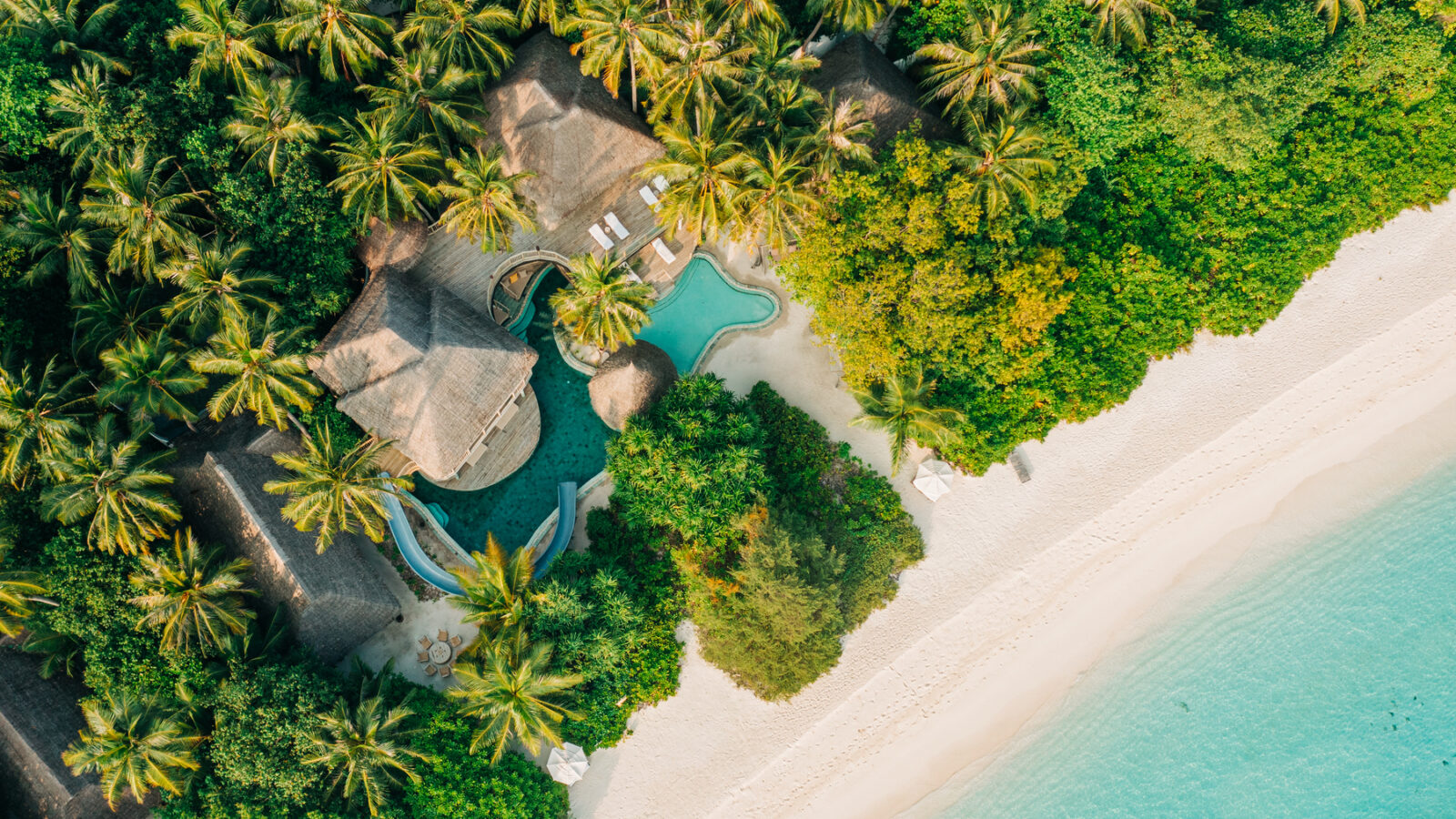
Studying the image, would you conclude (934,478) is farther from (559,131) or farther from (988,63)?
(559,131)

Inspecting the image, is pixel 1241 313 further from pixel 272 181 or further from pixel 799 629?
pixel 272 181

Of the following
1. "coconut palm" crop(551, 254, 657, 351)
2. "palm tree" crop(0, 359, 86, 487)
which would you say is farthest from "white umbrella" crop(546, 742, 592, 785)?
"palm tree" crop(0, 359, 86, 487)

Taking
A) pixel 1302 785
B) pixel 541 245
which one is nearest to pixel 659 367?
pixel 541 245

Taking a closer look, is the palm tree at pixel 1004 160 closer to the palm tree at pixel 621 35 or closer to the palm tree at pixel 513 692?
the palm tree at pixel 621 35

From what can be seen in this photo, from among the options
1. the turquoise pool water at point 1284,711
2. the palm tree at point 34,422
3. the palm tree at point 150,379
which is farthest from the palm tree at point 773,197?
the palm tree at point 34,422

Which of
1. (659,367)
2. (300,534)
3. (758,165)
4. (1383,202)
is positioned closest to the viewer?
(758,165)
